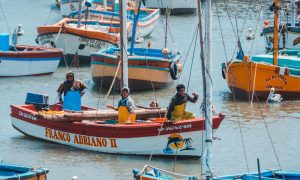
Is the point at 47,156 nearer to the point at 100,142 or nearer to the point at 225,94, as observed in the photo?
the point at 100,142

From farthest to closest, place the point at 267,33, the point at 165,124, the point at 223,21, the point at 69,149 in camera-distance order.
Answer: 1. the point at 223,21
2. the point at 267,33
3. the point at 69,149
4. the point at 165,124

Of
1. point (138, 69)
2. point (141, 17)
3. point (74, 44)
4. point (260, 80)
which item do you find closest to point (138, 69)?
point (138, 69)

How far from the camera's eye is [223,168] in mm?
33500

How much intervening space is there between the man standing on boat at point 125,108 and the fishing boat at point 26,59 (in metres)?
15.6

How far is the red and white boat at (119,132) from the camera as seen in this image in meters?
33.4

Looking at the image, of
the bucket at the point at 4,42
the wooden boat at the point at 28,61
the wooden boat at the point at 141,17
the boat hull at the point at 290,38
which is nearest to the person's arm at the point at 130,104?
the wooden boat at the point at 28,61

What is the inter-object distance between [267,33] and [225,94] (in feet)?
34.6

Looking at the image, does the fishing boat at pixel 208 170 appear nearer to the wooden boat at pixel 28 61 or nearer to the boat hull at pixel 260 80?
the boat hull at pixel 260 80

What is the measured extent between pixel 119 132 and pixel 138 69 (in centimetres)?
1184

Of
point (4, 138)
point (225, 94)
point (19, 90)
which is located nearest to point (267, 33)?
point (225, 94)

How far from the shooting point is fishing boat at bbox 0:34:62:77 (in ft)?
162

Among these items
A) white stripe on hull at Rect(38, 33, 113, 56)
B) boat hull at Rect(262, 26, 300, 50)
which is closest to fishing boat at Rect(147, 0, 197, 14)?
boat hull at Rect(262, 26, 300, 50)

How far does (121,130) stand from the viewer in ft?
112

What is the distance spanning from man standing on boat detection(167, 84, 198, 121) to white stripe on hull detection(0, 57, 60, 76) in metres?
17.1
